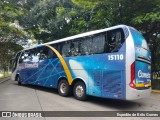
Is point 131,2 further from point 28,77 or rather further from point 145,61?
point 28,77

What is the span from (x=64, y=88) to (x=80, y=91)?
4.69 feet

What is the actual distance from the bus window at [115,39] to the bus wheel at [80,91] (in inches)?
90.9

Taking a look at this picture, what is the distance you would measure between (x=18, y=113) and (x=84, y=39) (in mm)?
4723

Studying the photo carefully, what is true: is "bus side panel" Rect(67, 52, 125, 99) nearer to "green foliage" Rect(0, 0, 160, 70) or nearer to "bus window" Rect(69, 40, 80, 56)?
"bus window" Rect(69, 40, 80, 56)

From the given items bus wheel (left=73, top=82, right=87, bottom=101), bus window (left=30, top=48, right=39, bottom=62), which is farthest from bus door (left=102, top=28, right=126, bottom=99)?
bus window (left=30, top=48, right=39, bottom=62)

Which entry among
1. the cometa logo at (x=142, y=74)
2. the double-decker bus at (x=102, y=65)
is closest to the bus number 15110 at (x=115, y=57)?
the double-decker bus at (x=102, y=65)

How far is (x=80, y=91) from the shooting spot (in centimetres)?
945

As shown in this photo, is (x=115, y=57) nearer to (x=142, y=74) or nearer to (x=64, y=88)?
(x=142, y=74)

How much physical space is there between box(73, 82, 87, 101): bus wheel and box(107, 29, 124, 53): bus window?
2.31 meters

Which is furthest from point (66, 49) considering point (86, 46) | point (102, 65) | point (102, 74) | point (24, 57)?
point (24, 57)

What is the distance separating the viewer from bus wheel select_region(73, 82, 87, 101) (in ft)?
30.3

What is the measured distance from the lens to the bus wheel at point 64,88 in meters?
10.4

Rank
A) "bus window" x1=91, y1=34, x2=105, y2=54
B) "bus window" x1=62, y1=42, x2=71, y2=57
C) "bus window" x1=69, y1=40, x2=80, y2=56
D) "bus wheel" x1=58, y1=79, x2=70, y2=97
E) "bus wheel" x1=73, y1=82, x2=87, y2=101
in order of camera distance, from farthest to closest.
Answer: "bus window" x1=62, y1=42, x2=71, y2=57, "bus wheel" x1=58, y1=79, x2=70, y2=97, "bus window" x1=69, y1=40, x2=80, y2=56, "bus wheel" x1=73, y1=82, x2=87, y2=101, "bus window" x1=91, y1=34, x2=105, y2=54

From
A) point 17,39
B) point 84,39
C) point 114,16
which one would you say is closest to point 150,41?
point 114,16
